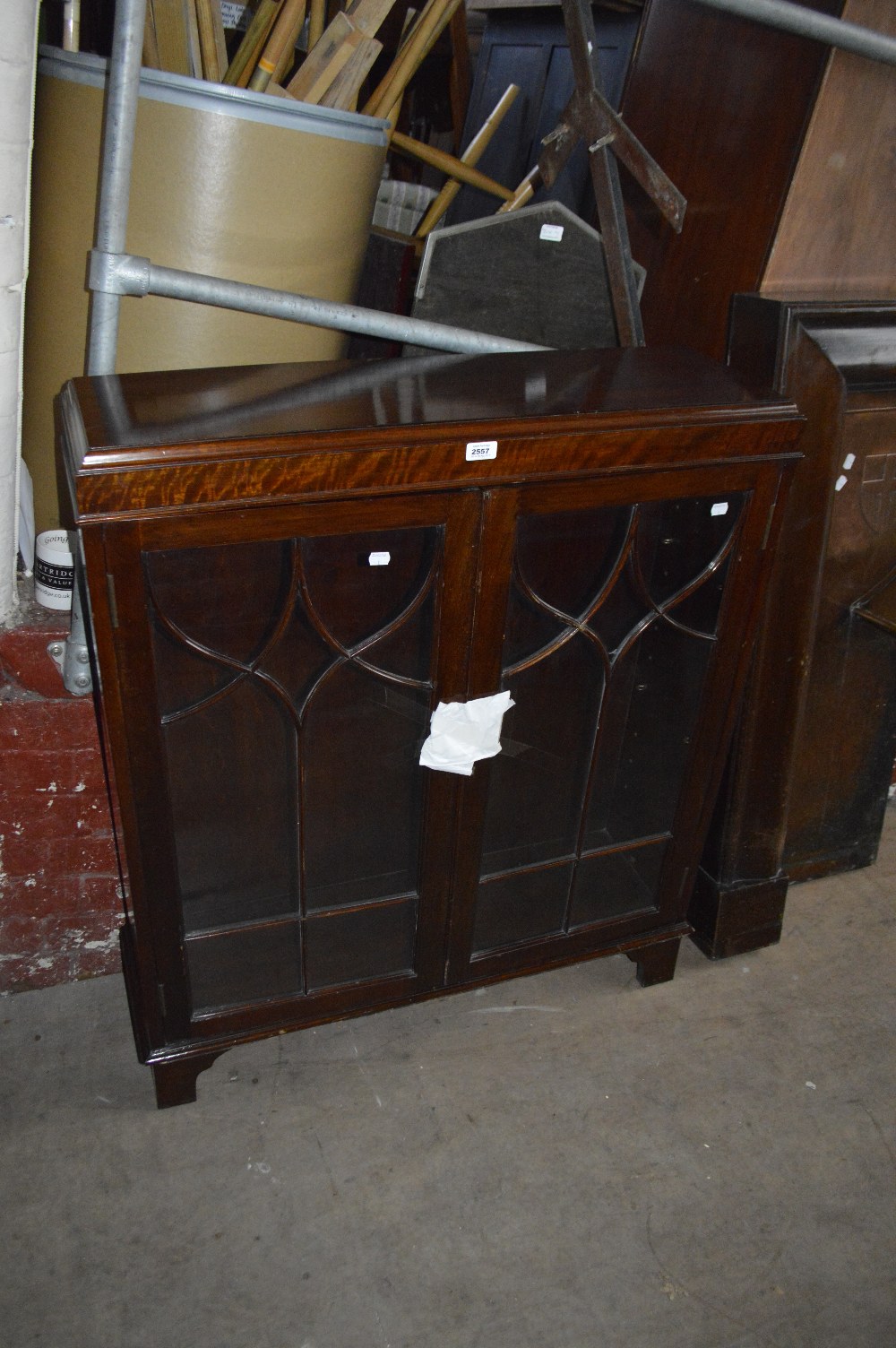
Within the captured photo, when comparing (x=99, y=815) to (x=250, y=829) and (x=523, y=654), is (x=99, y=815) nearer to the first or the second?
(x=250, y=829)

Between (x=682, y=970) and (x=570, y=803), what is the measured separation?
0.53 metres

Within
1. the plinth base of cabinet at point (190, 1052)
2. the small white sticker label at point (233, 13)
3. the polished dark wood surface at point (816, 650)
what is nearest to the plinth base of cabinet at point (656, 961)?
the plinth base of cabinet at point (190, 1052)

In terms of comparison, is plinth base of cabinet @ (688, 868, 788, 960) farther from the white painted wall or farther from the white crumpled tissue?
the white painted wall

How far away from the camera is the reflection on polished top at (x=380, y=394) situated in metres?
1.08

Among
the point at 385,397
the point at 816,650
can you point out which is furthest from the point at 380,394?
the point at 816,650

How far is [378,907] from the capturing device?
145cm

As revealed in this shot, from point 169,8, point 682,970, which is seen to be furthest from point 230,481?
point 682,970

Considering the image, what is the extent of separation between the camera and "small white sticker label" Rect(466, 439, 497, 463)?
112 cm

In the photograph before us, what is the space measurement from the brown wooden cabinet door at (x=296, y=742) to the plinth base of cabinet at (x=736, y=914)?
57cm

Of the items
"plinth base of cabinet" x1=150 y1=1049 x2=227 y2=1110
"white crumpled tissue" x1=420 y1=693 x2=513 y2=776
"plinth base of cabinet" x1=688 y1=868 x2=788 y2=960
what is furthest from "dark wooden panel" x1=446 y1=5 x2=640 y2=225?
"plinth base of cabinet" x1=150 y1=1049 x2=227 y2=1110

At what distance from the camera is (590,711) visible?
1447 millimetres

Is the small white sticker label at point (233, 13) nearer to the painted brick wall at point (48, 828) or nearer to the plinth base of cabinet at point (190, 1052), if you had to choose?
the painted brick wall at point (48, 828)

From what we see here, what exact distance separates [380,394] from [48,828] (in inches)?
34.0

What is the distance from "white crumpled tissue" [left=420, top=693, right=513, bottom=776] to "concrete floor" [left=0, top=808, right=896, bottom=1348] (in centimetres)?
59
